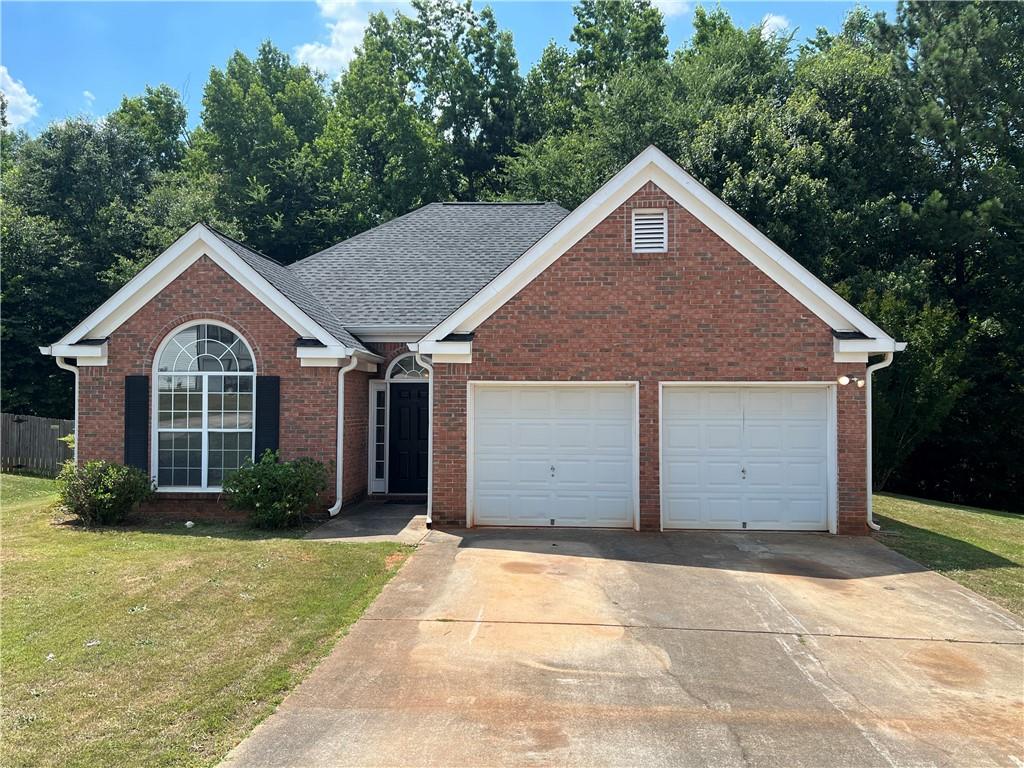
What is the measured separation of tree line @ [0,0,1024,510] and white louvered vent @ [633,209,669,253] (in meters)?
10.4

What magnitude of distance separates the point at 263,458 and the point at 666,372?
6662mm

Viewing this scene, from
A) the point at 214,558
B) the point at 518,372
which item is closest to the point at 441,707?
the point at 214,558

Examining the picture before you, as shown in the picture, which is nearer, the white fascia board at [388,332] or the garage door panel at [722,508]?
the garage door panel at [722,508]

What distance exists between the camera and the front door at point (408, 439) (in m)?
14.3

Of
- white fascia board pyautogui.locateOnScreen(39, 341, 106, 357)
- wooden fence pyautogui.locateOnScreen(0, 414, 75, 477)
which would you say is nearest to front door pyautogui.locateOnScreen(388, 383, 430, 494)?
white fascia board pyautogui.locateOnScreen(39, 341, 106, 357)

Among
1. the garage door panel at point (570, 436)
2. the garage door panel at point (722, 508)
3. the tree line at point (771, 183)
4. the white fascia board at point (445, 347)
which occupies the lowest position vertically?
the garage door panel at point (722, 508)

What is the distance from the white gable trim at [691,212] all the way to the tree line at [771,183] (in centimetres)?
879

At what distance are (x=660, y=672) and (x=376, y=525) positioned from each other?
21.5 feet

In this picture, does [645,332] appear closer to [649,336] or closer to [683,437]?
[649,336]

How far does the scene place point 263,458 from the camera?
447 inches

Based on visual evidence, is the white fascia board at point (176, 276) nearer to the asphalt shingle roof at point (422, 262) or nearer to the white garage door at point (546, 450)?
the asphalt shingle roof at point (422, 262)

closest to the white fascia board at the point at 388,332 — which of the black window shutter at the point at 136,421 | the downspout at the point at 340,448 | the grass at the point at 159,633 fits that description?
the downspout at the point at 340,448

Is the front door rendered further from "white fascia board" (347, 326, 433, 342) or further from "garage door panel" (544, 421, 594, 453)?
"garage door panel" (544, 421, 594, 453)

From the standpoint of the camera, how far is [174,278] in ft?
39.3
